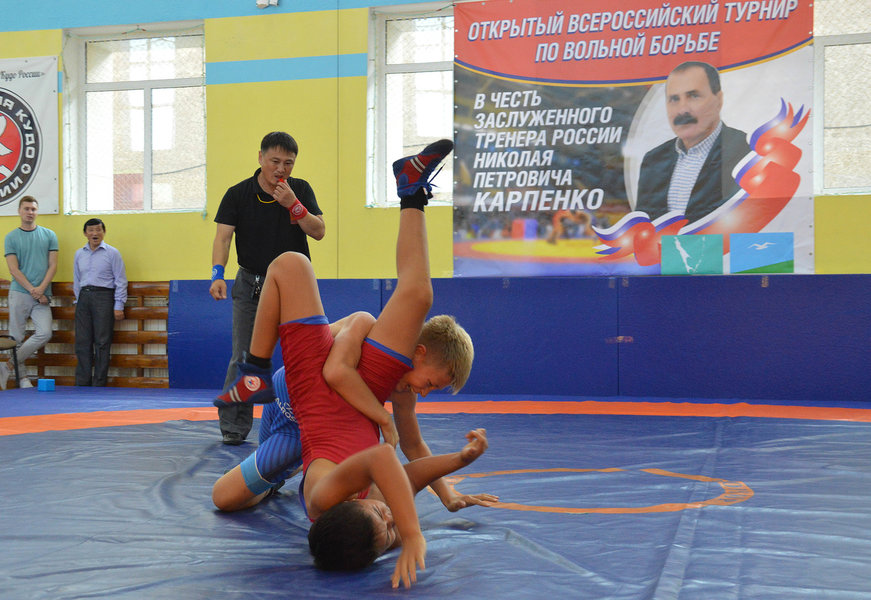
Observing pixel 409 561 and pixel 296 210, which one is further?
pixel 296 210

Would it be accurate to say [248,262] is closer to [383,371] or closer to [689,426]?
[383,371]

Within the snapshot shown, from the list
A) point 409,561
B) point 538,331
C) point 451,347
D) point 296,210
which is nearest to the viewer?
point 409,561

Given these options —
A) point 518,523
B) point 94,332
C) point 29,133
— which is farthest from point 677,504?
point 29,133

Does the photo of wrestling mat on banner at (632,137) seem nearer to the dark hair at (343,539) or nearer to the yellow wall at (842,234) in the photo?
the yellow wall at (842,234)

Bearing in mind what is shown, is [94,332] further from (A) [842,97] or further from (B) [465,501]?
(A) [842,97]

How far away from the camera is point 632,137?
615 centimetres

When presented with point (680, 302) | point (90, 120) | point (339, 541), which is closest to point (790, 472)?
point (339, 541)

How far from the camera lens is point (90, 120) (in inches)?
298

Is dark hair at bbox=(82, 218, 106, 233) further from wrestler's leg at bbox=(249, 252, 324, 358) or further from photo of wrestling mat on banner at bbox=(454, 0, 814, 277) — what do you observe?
wrestler's leg at bbox=(249, 252, 324, 358)

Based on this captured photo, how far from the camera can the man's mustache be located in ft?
A: 19.8

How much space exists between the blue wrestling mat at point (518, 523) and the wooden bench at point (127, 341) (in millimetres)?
3045

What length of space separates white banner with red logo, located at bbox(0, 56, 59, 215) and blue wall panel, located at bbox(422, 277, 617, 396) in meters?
3.81

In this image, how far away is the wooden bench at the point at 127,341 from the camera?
713 centimetres

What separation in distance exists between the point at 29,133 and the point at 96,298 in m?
1.75
